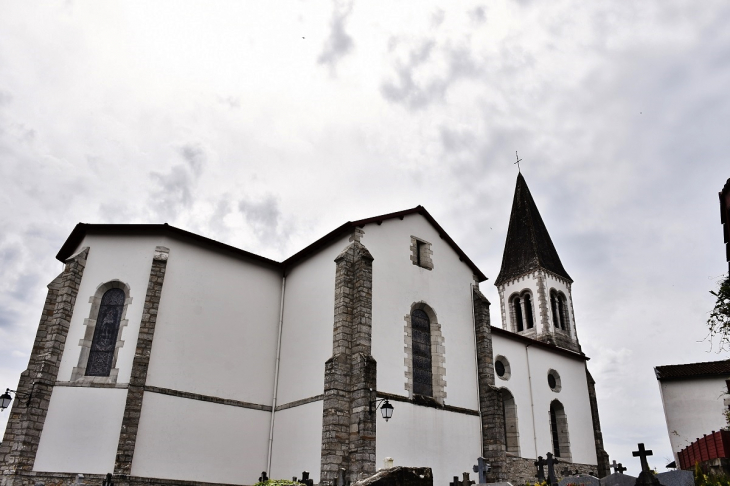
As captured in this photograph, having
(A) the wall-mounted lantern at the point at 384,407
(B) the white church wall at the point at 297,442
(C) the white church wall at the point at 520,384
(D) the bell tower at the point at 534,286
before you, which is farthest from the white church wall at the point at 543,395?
(B) the white church wall at the point at 297,442

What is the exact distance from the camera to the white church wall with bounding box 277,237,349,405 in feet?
52.2

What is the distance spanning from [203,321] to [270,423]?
13.1ft

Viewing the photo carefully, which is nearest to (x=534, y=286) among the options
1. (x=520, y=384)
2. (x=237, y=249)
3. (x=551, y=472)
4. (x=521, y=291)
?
(x=521, y=291)

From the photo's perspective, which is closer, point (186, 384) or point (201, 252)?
point (186, 384)

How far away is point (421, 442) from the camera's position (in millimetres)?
15453

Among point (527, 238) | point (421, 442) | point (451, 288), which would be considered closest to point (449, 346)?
point (451, 288)

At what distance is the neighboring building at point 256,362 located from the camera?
13.9 meters

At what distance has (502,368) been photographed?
22.2m

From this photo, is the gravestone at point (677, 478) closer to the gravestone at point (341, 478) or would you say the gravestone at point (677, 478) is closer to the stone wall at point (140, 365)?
the gravestone at point (341, 478)

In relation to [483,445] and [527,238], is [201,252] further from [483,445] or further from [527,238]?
[527,238]

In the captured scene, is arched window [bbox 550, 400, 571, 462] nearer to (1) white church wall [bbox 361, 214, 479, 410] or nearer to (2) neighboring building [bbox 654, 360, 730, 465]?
(2) neighboring building [bbox 654, 360, 730, 465]

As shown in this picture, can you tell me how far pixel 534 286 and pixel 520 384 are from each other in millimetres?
11200

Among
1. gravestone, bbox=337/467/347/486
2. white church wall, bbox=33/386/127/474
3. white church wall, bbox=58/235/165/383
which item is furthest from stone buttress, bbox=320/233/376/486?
white church wall, bbox=58/235/165/383

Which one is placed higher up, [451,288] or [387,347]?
[451,288]
